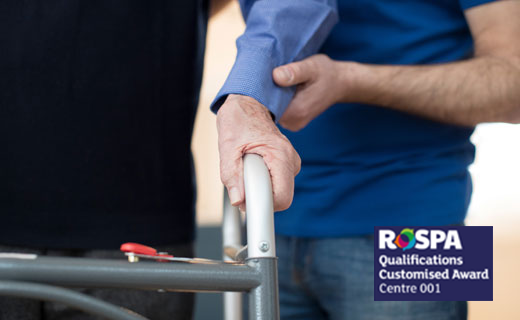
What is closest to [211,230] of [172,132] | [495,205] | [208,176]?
[208,176]

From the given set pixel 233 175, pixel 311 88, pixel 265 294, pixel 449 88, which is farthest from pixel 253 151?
pixel 449 88

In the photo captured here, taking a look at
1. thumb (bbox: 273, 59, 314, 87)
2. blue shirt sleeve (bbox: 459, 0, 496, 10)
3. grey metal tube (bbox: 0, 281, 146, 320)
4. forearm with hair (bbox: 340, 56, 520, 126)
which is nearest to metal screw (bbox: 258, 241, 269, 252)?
grey metal tube (bbox: 0, 281, 146, 320)

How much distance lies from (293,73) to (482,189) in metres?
2.34

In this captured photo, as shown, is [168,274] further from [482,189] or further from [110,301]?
[482,189]

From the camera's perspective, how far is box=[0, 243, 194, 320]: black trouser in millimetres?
734

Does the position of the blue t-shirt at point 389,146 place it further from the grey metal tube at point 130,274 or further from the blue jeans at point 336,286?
the grey metal tube at point 130,274

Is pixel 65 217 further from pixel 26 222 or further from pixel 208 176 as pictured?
pixel 208 176

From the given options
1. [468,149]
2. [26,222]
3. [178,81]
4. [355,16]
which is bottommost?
[26,222]

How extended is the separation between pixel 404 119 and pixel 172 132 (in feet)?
1.30

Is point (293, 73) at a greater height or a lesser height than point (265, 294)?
greater

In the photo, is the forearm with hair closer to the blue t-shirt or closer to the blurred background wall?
the blue t-shirt

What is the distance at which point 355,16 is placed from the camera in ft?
2.93

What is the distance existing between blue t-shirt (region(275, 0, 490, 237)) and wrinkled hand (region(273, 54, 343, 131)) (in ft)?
0.58

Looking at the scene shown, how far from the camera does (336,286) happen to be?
87 cm
